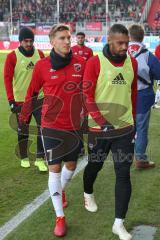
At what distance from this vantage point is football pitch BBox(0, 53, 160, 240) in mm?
4793

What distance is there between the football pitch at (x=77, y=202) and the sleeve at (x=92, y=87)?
1129 mm

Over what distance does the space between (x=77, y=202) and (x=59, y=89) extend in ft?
5.13

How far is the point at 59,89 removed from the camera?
15.5 feet

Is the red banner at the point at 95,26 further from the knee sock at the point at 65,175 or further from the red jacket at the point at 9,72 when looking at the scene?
the knee sock at the point at 65,175

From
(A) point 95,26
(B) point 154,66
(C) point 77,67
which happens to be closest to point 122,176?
(C) point 77,67

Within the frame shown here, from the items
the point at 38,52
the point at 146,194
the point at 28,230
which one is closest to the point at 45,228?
the point at 28,230

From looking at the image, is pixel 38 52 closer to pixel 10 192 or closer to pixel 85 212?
pixel 10 192

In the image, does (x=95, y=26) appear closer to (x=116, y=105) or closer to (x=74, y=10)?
(x=74, y=10)

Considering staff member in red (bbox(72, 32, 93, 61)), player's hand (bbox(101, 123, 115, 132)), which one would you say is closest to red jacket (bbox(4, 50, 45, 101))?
player's hand (bbox(101, 123, 115, 132))

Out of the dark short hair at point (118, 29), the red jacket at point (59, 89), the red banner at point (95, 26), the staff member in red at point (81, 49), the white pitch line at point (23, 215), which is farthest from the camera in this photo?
the red banner at point (95, 26)

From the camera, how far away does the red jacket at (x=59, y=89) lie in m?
4.73

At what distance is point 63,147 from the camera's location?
4.82 m

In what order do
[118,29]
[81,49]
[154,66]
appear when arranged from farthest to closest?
[81,49], [154,66], [118,29]

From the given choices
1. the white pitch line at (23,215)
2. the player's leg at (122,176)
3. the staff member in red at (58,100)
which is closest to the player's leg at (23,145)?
the white pitch line at (23,215)
